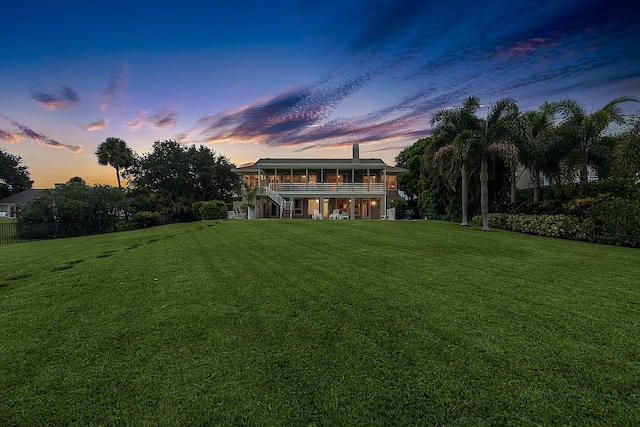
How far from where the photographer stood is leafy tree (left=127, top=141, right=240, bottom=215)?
31406 millimetres

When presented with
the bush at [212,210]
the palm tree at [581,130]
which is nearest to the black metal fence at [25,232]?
the bush at [212,210]

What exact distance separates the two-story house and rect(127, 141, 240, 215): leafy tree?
486 centimetres

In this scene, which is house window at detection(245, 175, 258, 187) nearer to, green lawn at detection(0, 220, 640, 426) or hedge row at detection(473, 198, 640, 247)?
hedge row at detection(473, 198, 640, 247)

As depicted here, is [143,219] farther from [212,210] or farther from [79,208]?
[212,210]

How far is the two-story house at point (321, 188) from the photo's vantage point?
2658 cm

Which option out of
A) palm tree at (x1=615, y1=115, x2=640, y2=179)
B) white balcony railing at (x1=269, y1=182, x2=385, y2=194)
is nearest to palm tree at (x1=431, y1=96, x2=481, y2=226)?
palm tree at (x1=615, y1=115, x2=640, y2=179)

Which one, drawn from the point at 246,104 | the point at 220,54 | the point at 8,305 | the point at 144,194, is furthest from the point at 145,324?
the point at 144,194

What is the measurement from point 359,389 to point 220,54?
1989 centimetres

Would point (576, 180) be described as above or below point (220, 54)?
below

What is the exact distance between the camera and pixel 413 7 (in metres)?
14.6

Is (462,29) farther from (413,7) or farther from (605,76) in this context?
(605,76)

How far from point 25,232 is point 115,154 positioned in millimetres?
18808

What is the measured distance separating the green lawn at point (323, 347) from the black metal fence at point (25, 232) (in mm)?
16479

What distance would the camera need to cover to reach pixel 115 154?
111 feet
